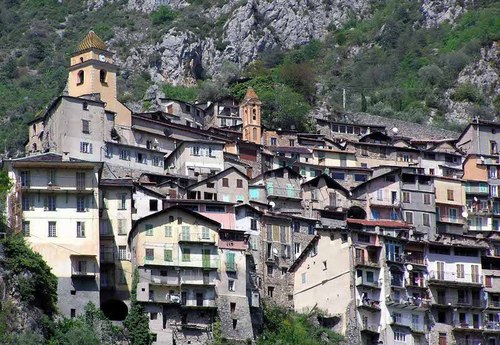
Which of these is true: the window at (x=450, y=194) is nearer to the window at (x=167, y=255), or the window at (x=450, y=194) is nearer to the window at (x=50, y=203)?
the window at (x=167, y=255)

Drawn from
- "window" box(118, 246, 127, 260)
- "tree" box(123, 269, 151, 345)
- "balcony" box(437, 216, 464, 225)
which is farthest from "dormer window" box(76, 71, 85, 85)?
"tree" box(123, 269, 151, 345)

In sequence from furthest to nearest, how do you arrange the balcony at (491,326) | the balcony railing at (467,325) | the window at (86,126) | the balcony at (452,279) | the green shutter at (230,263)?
the window at (86,126) < the balcony at (491,326) < the balcony at (452,279) < the balcony railing at (467,325) < the green shutter at (230,263)

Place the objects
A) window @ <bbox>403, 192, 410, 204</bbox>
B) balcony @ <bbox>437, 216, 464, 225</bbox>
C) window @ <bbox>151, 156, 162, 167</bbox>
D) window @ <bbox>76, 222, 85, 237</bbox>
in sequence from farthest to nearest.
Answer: window @ <bbox>151, 156, 162, 167</bbox>
balcony @ <bbox>437, 216, 464, 225</bbox>
window @ <bbox>403, 192, 410, 204</bbox>
window @ <bbox>76, 222, 85, 237</bbox>

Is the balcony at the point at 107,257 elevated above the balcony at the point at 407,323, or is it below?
above

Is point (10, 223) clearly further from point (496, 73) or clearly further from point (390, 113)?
→ point (496, 73)

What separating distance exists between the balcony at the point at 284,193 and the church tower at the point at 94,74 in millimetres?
13792

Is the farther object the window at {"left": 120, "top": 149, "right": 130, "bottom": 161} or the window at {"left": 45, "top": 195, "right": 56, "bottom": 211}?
the window at {"left": 120, "top": 149, "right": 130, "bottom": 161}

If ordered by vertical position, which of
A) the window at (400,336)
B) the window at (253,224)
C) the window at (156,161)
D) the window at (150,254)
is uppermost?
the window at (156,161)

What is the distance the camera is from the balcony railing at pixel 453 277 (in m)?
89.1

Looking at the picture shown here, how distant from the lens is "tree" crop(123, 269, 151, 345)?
258 ft

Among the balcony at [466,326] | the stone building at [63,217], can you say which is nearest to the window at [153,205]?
the stone building at [63,217]

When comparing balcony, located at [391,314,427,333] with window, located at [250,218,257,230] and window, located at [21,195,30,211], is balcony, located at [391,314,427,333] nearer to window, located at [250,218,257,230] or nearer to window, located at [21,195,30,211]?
window, located at [250,218,257,230]

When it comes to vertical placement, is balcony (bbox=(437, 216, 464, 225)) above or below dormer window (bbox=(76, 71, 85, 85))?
below

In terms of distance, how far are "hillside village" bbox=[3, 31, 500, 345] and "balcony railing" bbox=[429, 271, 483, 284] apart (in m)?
0.09
